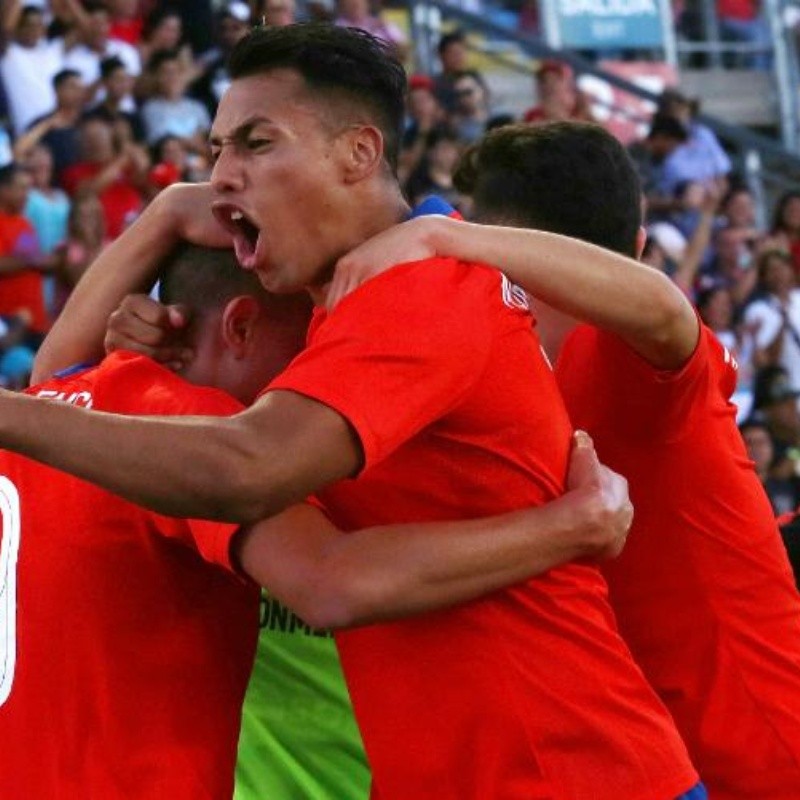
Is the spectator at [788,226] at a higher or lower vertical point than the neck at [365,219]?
lower

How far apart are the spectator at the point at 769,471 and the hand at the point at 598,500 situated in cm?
627

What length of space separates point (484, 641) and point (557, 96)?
463 inches

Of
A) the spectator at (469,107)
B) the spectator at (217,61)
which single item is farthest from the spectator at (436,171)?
the spectator at (217,61)

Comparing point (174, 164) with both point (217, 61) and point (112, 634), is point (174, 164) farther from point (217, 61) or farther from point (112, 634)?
point (112, 634)

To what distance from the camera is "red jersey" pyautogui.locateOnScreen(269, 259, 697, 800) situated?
9.81 ft

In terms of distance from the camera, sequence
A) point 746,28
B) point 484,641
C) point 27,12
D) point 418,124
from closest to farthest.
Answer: point 484,641, point 27,12, point 418,124, point 746,28

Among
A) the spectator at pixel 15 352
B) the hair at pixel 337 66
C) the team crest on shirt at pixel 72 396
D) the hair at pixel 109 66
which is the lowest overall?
the spectator at pixel 15 352

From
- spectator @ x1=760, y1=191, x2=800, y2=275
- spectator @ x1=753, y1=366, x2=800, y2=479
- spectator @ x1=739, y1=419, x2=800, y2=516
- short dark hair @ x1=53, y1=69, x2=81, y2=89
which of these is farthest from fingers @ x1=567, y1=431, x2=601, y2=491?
spectator @ x1=760, y1=191, x2=800, y2=275

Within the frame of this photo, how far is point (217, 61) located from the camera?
12.6 meters

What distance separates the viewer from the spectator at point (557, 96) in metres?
14.3

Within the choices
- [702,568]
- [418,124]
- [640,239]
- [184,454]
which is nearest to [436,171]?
[418,124]

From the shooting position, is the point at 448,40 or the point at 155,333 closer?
the point at 155,333

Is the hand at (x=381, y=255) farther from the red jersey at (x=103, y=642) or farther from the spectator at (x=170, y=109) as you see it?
the spectator at (x=170, y=109)

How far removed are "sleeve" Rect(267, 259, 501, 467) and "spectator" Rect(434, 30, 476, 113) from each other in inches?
442
